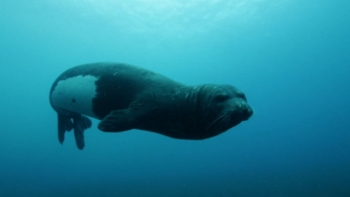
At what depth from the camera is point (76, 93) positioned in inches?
219

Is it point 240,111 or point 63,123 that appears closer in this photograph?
point 240,111

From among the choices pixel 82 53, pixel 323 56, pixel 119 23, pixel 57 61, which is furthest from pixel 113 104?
pixel 323 56

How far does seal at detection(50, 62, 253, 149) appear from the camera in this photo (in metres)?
4.00

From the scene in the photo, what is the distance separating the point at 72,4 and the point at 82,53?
16.9 metres

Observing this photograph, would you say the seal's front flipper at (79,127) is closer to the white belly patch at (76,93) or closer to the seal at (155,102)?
the white belly patch at (76,93)

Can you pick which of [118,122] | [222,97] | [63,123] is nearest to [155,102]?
[118,122]

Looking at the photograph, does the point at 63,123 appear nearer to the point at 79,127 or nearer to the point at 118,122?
the point at 79,127

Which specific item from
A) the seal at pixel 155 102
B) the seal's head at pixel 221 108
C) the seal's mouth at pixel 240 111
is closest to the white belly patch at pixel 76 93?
the seal at pixel 155 102

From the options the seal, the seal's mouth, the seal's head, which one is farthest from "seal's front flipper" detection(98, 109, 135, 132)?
the seal's mouth

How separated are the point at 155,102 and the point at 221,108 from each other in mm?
1018

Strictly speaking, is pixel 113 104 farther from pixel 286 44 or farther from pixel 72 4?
pixel 286 44

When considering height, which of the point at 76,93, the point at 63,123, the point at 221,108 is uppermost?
the point at 63,123

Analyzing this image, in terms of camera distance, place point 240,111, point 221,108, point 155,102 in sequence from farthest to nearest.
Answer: point 155,102, point 221,108, point 240,111

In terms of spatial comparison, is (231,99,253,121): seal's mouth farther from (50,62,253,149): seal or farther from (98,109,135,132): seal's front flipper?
(98,109,135,132): seal's front flipper
